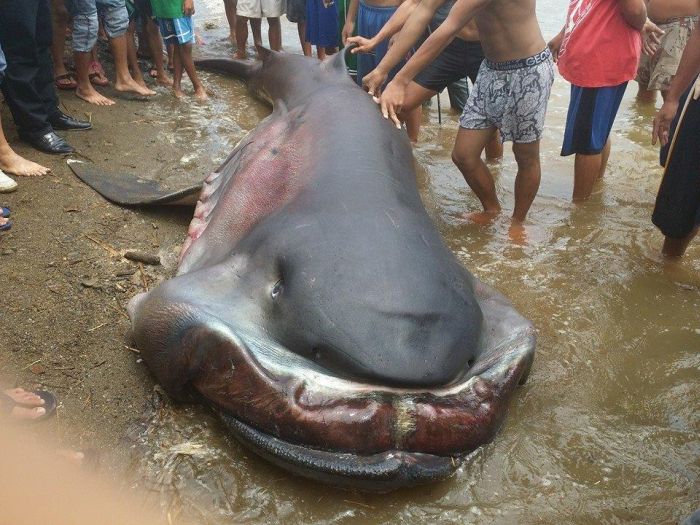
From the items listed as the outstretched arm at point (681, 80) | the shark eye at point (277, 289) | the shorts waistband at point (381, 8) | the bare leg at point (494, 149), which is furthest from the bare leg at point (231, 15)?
the shark eye at point (277, 289)

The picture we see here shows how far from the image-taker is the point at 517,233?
4.50 m

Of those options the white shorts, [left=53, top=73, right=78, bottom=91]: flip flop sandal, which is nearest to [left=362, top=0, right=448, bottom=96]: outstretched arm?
[left=53, top=73, right=78, bottom=91]: flip flop sandal

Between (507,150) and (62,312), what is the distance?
423cm

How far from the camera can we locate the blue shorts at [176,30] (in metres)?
6.21

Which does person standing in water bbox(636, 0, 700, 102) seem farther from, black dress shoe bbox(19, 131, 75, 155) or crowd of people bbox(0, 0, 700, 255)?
black dress shoe bbox(19, 131, 75, 155)

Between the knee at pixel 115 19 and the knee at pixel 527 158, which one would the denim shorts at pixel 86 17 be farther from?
the knee at pixel 527 158

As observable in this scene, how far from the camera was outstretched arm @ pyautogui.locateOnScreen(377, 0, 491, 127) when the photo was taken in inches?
152

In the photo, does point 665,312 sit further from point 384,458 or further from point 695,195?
point 384,458

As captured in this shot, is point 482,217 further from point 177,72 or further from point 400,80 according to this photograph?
point 177,72

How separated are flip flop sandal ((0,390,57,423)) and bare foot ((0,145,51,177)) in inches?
81.5

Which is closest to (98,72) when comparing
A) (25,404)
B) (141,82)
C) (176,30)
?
(141,82)

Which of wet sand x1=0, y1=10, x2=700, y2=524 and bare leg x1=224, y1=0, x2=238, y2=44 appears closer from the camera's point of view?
wet sand x1=0, y1=10, x2=700, y2=524

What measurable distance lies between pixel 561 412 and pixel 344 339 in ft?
3.87

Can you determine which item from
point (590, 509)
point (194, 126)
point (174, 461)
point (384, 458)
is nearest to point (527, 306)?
point (590, 509)
